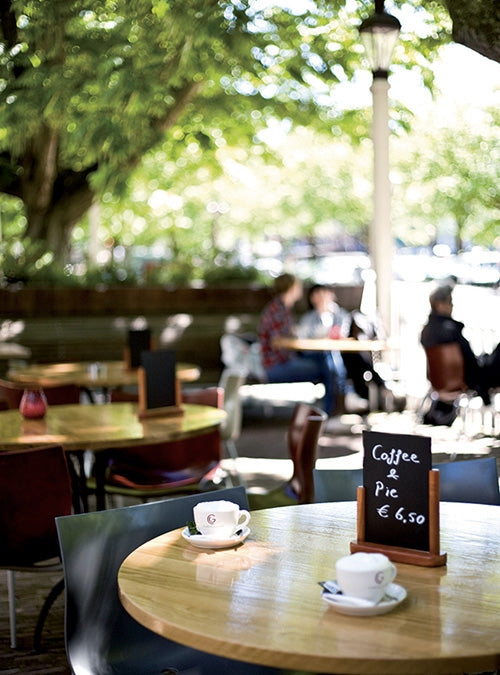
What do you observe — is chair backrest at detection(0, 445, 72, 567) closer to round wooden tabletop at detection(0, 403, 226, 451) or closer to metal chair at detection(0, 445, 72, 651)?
metal chair at detection(0, 445, 72, 651)

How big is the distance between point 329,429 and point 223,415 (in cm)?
432

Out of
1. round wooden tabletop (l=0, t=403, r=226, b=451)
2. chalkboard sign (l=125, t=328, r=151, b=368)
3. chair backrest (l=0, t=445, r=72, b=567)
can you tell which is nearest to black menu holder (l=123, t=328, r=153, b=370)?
chalkboard sign (l=125, t=328, r=151, b=368)

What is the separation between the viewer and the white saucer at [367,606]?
204cm

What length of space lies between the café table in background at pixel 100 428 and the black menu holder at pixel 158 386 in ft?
0.19

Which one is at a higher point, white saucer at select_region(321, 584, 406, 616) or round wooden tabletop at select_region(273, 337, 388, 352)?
round wooden tabletop at select_region(273, 337, 388, 352)

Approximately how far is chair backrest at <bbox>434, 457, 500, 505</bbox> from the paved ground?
167 centimetres

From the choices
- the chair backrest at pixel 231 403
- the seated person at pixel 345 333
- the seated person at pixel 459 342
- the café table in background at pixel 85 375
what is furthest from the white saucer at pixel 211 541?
the seated person at pixel 345 333

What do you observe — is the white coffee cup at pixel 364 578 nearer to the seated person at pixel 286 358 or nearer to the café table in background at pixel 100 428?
the café table in background at pixel 100 428

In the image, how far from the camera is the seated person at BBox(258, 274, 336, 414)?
8898 millimetres

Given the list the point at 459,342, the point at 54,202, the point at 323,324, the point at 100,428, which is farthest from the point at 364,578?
the point at 54,202

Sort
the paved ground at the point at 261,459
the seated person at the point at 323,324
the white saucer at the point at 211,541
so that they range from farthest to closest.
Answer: the seated person at the point at 323,324 → the paved ground at the point at 261,459 → the white saucer at the point at 211,541

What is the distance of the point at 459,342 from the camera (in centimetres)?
824

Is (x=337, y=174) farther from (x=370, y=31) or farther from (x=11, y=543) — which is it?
(x=11, y=543)

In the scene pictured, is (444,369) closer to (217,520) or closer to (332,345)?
(332,345)
